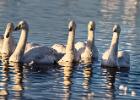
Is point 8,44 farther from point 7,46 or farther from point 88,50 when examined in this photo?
point 88,50

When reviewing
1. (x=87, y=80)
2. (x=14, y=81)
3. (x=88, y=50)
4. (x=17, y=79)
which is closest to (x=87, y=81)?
(x=87, y=80)

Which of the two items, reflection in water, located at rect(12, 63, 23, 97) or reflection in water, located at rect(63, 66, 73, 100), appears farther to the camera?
reflection in water, located at rect(12, 63, 23, 97)

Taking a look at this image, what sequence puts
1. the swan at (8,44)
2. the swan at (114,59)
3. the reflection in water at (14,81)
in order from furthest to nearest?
the swan at (8,44) → the swan at (114,59) → the reflection in water at (14,81)

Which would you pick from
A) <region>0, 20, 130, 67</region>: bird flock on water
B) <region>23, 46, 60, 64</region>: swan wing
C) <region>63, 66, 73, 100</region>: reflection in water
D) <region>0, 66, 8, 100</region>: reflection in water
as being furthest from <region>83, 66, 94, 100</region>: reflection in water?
<region>0, 66, 8, 100</region>: reflection in water

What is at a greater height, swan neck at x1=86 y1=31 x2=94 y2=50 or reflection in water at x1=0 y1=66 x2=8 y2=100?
swan neck at x1=86 y1=31 x2=94 y2=50

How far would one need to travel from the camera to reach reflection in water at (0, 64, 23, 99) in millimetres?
22513

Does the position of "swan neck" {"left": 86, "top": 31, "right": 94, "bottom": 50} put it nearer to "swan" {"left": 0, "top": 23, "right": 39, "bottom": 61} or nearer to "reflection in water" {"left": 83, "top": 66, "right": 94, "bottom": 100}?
"swan" {"left": 0, "top": 23, "right": 39, "bottom": 61}

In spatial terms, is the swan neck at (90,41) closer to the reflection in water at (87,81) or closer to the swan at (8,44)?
the swan at (8,44)

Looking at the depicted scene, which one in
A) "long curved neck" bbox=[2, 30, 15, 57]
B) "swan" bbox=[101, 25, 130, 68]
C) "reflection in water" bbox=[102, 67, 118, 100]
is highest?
"long curved neck" bbox=[2, 30, 15, 57]

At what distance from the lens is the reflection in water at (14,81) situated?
22.5 metres

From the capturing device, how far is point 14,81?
81.7 ft

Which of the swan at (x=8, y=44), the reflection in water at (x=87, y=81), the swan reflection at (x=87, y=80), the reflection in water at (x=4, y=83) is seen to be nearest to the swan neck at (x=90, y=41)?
the swan at (x=8, y=44)

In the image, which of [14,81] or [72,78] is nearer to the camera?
[14,81]

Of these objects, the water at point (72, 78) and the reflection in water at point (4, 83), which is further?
the water at point (72, 78)
